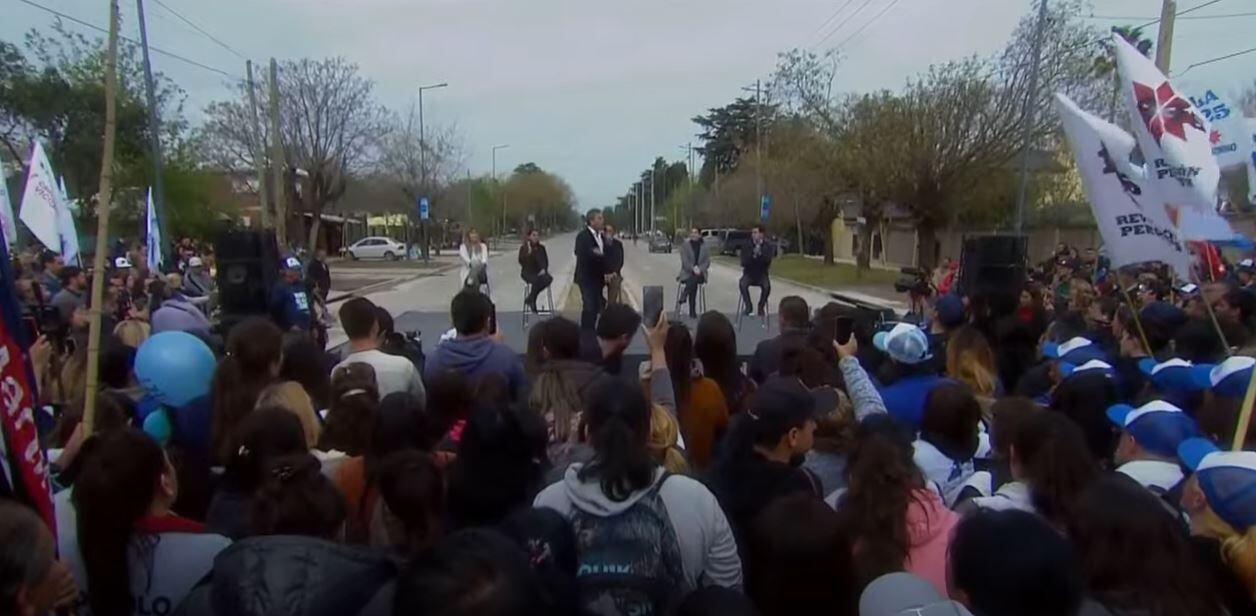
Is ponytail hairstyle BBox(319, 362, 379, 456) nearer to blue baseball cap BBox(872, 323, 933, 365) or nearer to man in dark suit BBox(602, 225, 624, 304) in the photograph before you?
blue baseball cap BBox(872, 323, 933, 365)

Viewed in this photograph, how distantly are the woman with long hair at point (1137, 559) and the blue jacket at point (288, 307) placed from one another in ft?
26.7

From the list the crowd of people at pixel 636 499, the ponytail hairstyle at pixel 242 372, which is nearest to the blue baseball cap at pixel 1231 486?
the crowd of people at pixel 636 499

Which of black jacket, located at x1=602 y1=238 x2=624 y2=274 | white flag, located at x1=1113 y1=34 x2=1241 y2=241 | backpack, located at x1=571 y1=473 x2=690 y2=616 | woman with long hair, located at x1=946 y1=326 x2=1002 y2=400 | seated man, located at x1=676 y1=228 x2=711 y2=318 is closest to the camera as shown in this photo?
backpack, located at x1=571 y1=473 x2=690 y2=616

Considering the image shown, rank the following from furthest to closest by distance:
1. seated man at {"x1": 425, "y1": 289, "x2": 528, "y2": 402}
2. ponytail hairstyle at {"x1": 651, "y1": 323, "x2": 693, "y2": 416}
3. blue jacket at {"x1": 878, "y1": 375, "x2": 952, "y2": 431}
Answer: seated man at {"x1": 425, "y1": 289, "x2": 528, "y2": 402} → ponytail hairstyle at {"x1": 651, "y1": 323, "x2": 693, "y2": 416} → blue jacket at {"x1": 878, "y1": 375, "x2": 952, "y2": 431}

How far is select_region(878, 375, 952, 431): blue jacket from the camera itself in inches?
177

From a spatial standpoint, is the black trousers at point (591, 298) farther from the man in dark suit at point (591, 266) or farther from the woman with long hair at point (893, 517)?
the woman with long hair at point (893, 517)

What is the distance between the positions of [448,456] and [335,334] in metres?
14.2

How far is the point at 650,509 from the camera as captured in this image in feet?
8.87

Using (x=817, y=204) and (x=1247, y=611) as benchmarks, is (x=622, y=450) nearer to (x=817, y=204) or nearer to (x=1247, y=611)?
(x=1247, y=611)

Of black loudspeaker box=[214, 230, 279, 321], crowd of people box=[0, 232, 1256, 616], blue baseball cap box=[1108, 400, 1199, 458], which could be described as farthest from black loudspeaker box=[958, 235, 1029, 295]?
black loudspeaker box=[214, 230, 279, 321]

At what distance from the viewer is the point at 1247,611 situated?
8.57ft

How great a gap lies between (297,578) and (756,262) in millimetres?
16065

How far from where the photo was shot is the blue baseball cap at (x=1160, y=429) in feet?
11.5

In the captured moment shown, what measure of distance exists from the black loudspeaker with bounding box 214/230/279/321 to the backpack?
327 inches
